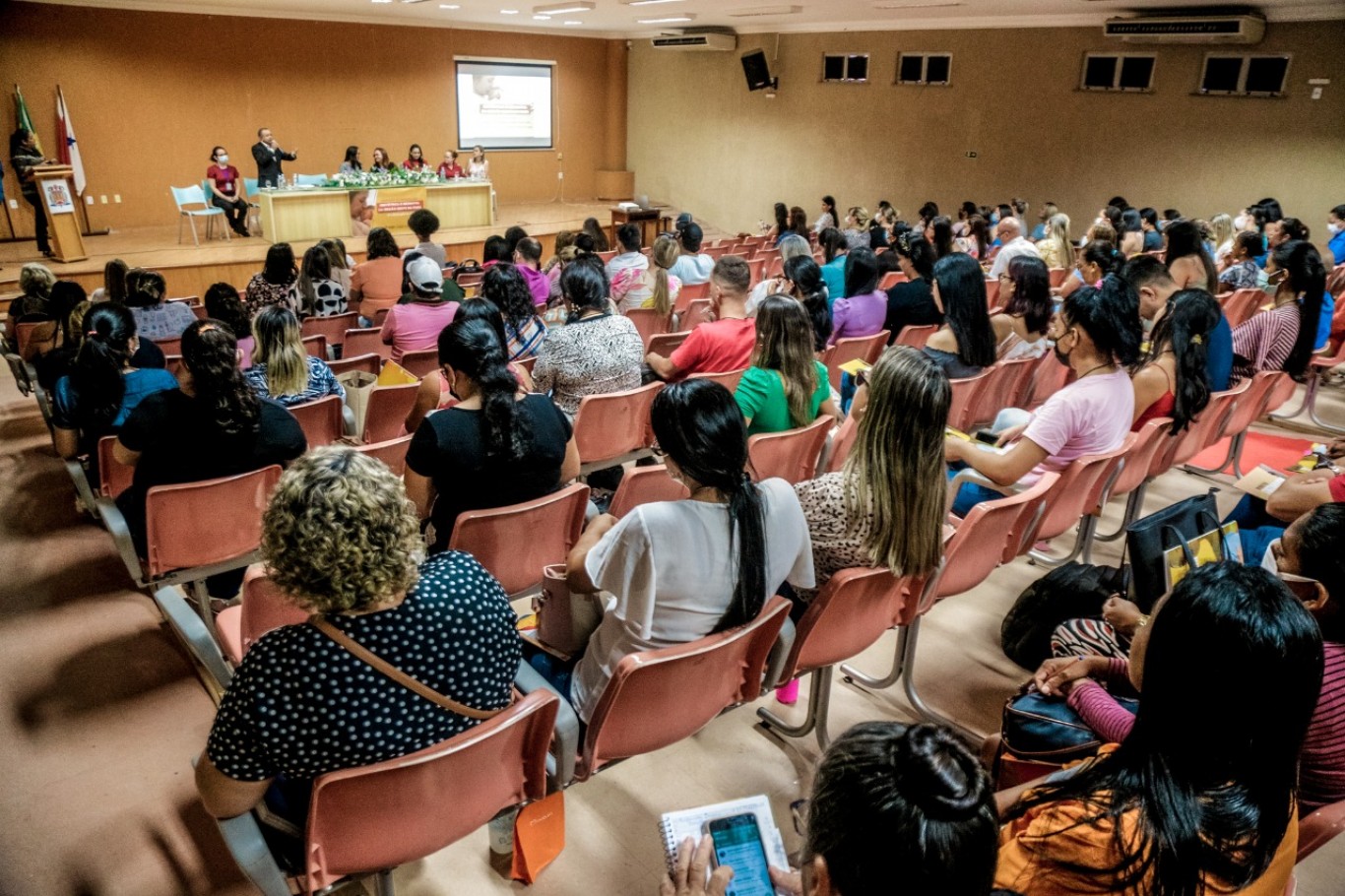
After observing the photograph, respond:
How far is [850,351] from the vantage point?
5012 millimetres

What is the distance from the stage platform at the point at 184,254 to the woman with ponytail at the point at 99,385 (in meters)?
6.30

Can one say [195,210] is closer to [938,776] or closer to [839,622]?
[839,622]

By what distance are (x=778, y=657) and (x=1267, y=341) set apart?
166 inches

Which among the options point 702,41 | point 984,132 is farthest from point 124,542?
point 702,41

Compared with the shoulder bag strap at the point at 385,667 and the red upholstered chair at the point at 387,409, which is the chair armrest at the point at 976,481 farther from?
the red upholstered chair at the point at 387,409

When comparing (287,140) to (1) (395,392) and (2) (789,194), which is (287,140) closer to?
(2) (789,194)

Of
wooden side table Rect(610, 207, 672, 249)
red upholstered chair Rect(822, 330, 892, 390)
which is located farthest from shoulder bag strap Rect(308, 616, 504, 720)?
wooden side table Rect(610, 207, 672, 249)

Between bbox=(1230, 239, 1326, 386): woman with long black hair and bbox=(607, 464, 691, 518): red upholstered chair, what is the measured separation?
12.0 ft

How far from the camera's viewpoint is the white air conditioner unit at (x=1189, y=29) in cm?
888

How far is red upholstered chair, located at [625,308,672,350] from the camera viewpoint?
19.6 ft

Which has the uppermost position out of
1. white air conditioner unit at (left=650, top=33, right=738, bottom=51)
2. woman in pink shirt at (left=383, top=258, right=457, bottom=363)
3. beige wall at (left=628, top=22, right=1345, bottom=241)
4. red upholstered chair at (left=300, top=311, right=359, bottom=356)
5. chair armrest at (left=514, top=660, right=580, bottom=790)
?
white air conditioner unit at (left=650, top=33, right=738, bottom=51)

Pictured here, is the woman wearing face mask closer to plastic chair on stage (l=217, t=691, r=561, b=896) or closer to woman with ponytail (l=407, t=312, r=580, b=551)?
woman with ponytail (l=407, t=312, r=580, b=551)

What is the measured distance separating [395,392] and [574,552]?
7.70 ft

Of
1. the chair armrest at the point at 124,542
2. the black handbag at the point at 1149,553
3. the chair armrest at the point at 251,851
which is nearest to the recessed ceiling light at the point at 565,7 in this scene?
the chair armrest at the point at 124,542
